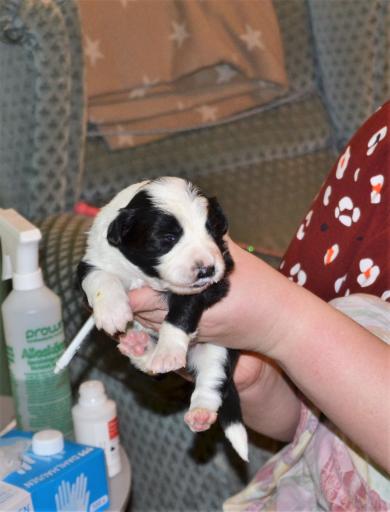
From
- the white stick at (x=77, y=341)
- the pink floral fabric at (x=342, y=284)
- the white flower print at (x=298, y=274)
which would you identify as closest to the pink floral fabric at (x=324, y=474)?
the pink floral fabric at (x=342, y=284)

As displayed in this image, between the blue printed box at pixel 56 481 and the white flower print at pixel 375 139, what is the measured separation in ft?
1.87

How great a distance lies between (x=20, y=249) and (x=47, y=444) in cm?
27

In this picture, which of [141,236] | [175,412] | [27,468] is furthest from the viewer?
[175,412]

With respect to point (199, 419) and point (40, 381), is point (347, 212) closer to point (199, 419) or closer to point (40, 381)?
point (199, 419)

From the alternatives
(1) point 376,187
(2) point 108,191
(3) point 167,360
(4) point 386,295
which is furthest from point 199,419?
(2) point 108,191

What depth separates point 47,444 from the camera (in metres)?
1.13

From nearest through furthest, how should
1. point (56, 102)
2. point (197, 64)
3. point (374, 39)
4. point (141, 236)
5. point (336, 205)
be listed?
point (141, 236)
point (336, 205)
point (56, 102)
point (197, 64)
point (374, 39)

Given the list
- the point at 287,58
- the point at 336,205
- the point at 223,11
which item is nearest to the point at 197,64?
the point at 223,11

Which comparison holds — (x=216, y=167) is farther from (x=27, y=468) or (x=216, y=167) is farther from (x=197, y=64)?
(x=27, y=468)

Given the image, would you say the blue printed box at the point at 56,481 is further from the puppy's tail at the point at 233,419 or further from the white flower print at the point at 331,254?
→ the white flower print at the point at 331,254

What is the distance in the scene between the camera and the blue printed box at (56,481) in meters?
1.04

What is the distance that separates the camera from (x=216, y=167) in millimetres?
2148

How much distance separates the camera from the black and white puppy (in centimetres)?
92

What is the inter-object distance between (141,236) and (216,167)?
1.22m
